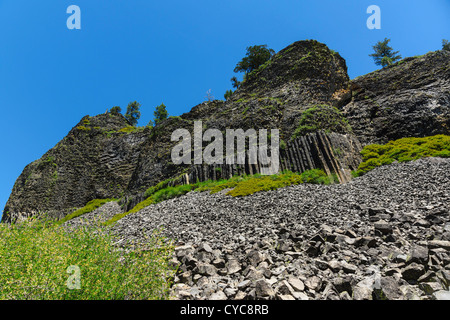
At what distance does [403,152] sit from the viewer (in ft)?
58.6

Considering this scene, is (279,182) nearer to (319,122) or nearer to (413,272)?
(319,122)

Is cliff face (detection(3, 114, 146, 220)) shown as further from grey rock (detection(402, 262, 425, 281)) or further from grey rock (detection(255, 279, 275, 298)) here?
grey rock (detection(402, 262, 425, 281))

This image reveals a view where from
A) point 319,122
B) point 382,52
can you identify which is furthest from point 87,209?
point 382,52

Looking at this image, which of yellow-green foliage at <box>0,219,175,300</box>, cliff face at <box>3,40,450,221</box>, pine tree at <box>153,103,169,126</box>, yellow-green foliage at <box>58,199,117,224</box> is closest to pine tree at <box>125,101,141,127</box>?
pine tree at <box>153,103,169,126</box>

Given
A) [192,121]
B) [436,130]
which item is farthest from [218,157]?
[436,130]

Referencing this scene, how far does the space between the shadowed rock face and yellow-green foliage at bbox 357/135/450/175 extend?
3236 mm

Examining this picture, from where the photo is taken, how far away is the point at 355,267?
4996 millimetres

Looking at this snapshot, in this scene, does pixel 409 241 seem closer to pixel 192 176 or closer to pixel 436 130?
pixel 192 176

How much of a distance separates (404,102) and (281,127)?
1454 cm

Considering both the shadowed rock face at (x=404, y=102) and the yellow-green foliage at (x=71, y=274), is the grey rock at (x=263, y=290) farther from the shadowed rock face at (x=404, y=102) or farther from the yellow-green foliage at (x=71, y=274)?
the shadowed rock face at (x=404, y=102)

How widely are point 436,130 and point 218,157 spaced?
68.4ft

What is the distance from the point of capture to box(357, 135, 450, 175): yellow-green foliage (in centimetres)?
1628

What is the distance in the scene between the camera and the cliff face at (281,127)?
66.0 feet

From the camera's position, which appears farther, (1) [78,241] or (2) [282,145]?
(2) [282,145]
